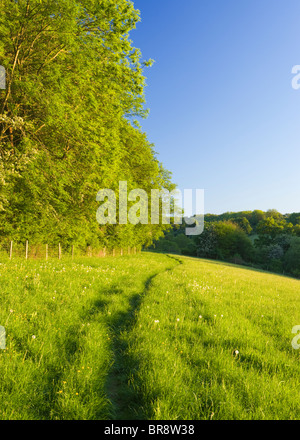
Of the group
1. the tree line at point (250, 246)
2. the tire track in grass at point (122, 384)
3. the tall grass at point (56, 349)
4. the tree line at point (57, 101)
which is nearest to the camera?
the tall grass at point (56, 349)

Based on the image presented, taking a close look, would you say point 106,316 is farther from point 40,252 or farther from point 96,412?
point 40,252

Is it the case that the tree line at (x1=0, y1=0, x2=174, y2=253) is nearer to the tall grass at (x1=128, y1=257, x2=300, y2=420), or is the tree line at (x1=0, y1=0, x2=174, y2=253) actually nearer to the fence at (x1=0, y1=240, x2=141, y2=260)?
the fence at (x1=0, y1=240, x2=141, y2=260)

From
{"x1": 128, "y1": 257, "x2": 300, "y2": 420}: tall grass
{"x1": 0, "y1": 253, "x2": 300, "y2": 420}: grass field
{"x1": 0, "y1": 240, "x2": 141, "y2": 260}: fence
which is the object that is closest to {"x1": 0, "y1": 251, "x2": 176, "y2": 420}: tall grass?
{"x1": 0, "y1": 253, "x2": 300, "y2": 420}: grass field

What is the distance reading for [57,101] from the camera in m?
12.3

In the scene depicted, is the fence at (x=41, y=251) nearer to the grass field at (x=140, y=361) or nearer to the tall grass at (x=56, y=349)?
the tall grass at (x=56, y=349)

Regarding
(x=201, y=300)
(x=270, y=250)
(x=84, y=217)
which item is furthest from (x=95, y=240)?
(x=270, y=250)

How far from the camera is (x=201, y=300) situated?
809cm

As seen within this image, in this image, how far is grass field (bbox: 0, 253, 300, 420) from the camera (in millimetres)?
3082

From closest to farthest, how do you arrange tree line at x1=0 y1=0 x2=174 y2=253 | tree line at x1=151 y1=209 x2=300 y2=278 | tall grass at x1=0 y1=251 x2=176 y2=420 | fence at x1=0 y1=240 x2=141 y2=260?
tall grass at x1=0 y1=251 x2=176 y2=420
tree line at x1=0 y1=0 x2=174 y2=253
fence at x1=0 y1=240 x2=141 y2=260
tree line at x1=151 y1=209 x2=300 y2=278

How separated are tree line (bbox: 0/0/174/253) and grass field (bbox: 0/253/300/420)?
26.2 feet

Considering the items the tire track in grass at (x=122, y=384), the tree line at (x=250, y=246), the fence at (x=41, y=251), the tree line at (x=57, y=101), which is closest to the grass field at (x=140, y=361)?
the tire track in grass at (x=122, y=384)

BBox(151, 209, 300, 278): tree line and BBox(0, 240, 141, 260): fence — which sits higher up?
BBox(0, 240, 141, 260): fence

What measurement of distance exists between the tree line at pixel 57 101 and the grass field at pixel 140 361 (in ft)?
26.2

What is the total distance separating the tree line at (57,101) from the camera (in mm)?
11961
